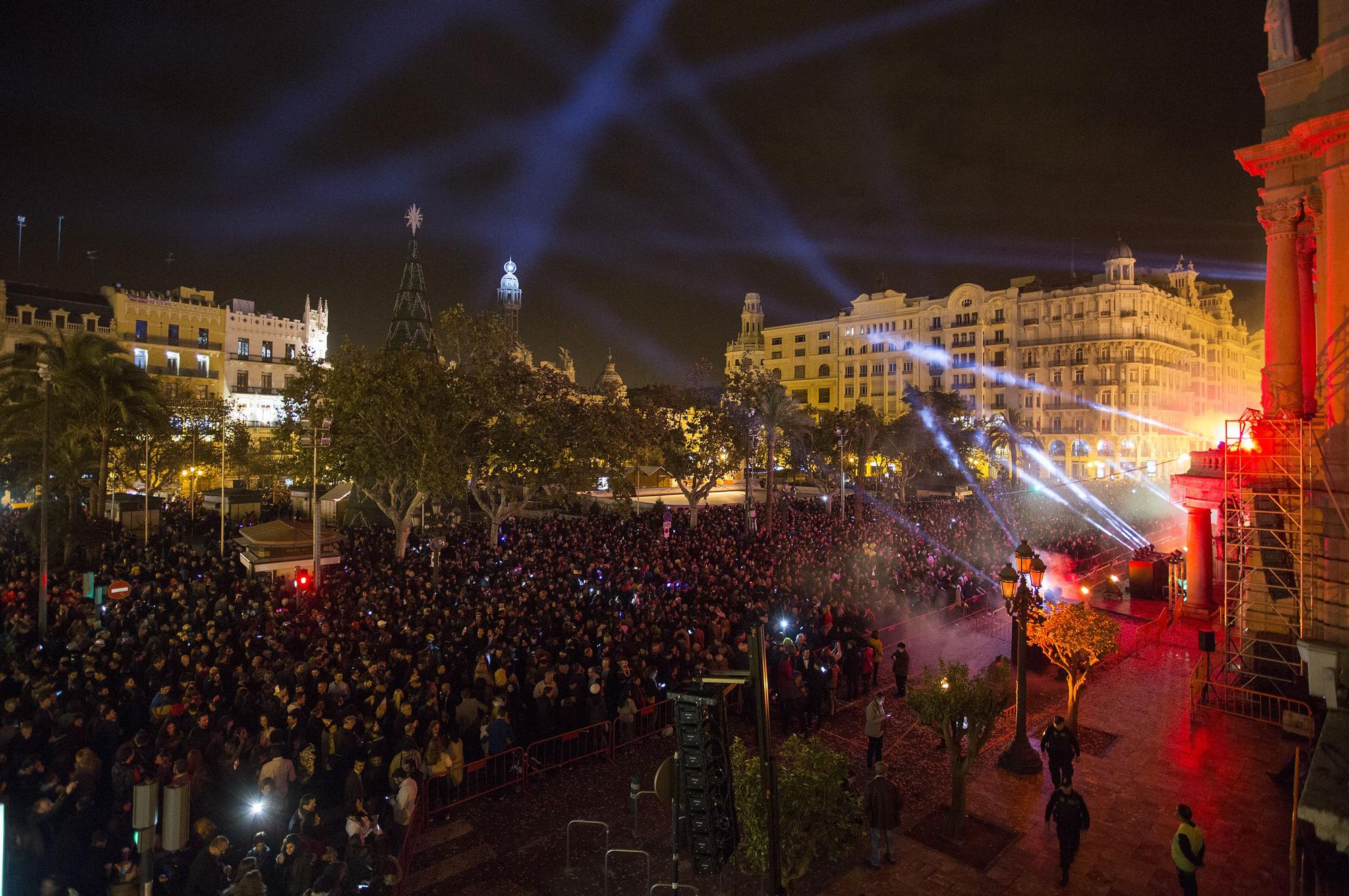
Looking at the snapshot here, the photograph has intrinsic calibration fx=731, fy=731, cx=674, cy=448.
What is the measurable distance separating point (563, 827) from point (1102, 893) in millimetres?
6363

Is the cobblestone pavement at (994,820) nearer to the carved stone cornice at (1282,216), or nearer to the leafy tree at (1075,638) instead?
the leafy tree at (1075,638)

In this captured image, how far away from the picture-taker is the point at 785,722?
12.9 metres

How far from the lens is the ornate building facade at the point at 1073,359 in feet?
207

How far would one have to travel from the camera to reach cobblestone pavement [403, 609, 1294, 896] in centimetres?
834

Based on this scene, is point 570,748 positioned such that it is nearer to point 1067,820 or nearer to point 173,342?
point 1067,820

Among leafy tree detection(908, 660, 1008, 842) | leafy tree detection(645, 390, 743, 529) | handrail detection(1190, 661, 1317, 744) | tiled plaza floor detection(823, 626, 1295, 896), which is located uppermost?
leafy tree detection(645, 390, 743, 529)

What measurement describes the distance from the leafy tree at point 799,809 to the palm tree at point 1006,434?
49311mm

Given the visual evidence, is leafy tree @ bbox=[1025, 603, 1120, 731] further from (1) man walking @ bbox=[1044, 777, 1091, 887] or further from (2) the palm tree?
(2) the palm tree

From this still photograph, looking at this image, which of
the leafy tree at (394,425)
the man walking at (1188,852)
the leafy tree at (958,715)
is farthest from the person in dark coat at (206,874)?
the leafy tree at (394,425)

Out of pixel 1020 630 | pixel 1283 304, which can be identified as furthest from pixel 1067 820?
pixel 1283 304

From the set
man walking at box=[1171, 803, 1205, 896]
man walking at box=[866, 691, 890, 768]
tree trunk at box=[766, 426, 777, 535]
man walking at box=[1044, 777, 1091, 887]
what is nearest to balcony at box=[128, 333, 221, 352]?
tree trunk at box=[766, 426, 777, 535]

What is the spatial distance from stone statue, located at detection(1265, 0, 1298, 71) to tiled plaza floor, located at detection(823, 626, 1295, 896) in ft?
46.2

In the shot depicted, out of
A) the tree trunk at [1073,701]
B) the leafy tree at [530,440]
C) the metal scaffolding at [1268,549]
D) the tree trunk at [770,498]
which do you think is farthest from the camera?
the tree trunk at [770,498]

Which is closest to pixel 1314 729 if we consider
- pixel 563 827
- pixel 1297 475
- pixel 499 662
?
pixel 1297 475
